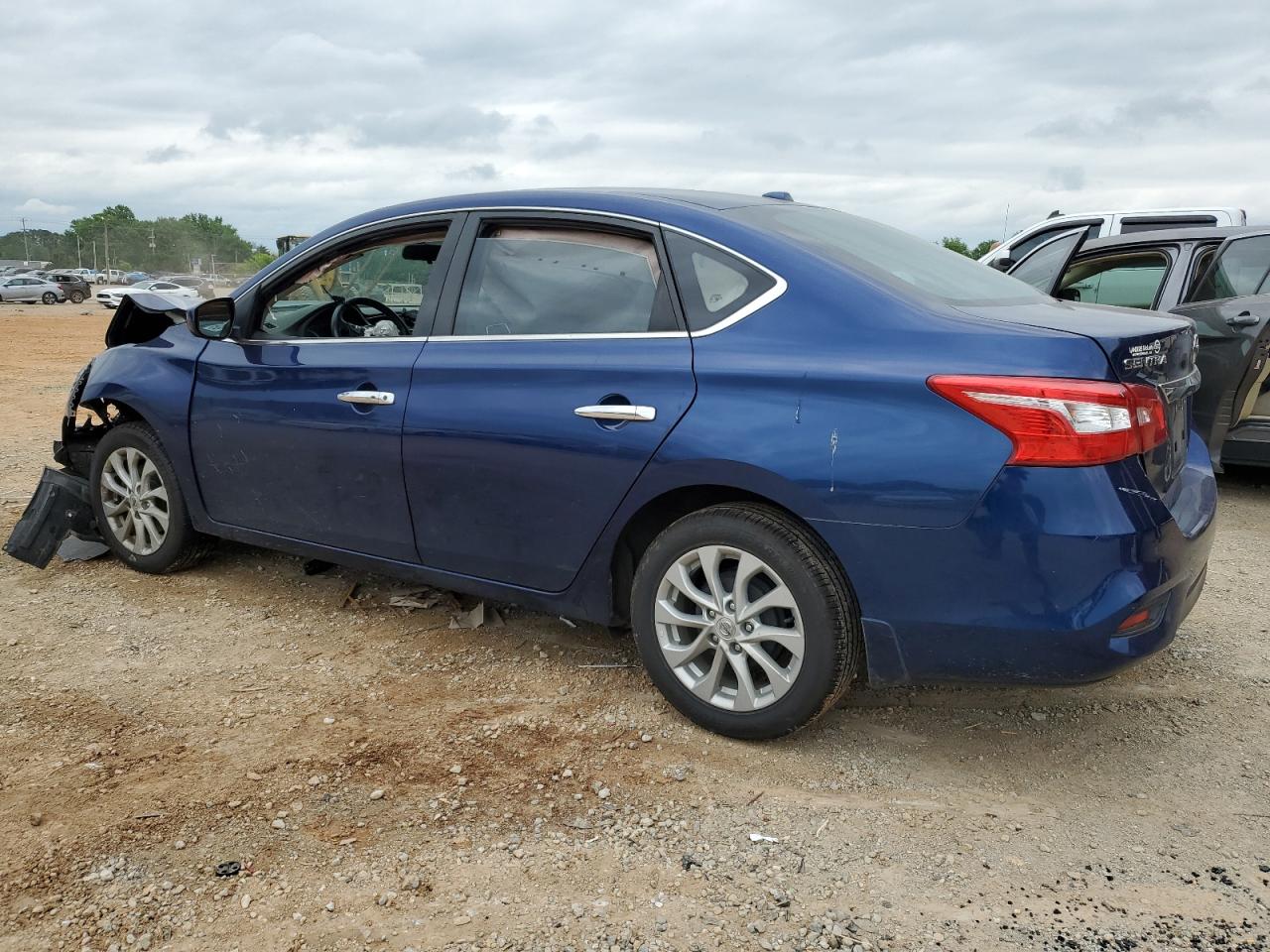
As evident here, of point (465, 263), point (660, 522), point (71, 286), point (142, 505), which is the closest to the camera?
point (660, 522)

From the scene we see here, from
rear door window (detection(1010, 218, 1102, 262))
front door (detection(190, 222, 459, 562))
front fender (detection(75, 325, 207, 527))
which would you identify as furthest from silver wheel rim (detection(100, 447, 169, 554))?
rear door window (detection(1010, 218, 1102, 262))

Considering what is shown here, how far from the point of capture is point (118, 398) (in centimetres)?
480

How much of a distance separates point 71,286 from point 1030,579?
51.6 m

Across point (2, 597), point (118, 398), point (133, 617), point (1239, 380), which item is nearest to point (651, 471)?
point (133, 617)

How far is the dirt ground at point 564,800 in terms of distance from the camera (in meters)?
2.47

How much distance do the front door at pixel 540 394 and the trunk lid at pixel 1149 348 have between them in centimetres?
100

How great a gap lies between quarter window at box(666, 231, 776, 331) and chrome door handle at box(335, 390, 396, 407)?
117 centimetres

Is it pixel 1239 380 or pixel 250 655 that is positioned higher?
pixel 1239 380

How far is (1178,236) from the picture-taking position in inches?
277

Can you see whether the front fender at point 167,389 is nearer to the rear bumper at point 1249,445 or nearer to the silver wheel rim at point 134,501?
the silver wheel rim at point 134,501

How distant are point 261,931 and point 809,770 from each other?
1.56m

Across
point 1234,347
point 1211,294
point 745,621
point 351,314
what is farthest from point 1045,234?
point 745,621

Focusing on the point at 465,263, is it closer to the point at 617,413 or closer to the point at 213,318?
the point at 617,413

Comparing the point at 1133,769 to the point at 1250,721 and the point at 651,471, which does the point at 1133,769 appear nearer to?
the point at 1250,721
